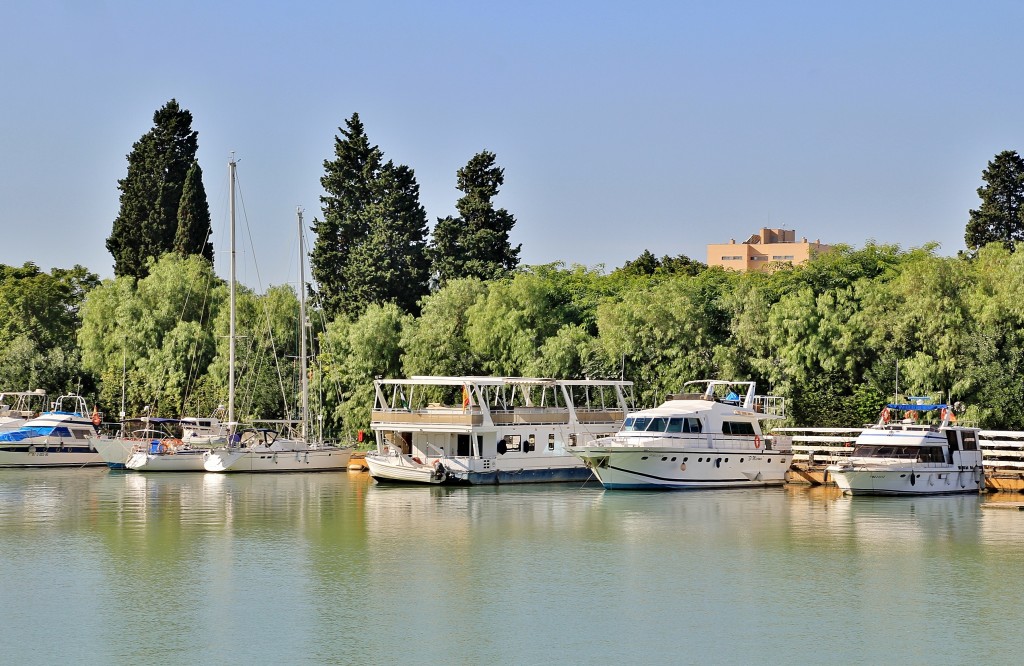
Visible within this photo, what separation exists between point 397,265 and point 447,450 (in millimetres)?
30336

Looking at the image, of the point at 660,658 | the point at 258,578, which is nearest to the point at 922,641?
the point at 660,658

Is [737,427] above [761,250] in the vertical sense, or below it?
below

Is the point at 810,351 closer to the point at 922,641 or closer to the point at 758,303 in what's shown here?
the point at 758,303

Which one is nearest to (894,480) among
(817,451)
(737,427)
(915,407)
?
(915,407)

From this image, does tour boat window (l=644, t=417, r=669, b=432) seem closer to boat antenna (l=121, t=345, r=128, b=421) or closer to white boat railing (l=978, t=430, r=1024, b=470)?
white boat railing (l=978, t=430, r=1024, b=470)

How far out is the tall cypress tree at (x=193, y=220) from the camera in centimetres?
10262

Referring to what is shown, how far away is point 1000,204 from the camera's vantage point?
84312 mm

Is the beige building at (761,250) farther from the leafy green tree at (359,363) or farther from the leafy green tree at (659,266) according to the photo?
the leafy green tree at (359,363)

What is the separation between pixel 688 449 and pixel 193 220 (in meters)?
58.2

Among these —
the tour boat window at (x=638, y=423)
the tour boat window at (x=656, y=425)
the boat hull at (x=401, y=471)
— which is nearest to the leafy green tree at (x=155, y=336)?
the boat hull at (x=401, y=471)

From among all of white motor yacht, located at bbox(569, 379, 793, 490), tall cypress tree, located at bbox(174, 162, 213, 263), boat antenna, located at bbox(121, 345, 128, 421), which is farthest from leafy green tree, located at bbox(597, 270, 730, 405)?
tall cypress tree, located at bbox(174, 162, 213, 263)

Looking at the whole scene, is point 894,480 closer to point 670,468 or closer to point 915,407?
point 915,407

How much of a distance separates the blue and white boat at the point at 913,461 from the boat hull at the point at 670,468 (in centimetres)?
483

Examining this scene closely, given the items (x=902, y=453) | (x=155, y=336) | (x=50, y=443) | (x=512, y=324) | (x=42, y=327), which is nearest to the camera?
(x=902, y=453)
